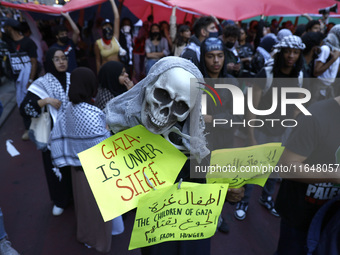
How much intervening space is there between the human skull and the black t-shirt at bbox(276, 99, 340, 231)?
2.71ft

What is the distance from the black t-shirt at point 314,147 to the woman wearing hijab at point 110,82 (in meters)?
1.82

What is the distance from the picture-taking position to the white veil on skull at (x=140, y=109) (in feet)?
3.89

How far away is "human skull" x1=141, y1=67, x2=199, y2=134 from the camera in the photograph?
3.74 feet

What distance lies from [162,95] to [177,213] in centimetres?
60

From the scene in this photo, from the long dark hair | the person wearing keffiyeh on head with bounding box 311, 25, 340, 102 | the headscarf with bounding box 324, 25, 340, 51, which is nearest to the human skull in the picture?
the long dark hair

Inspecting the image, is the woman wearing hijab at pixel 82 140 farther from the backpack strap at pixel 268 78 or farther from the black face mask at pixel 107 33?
the black face mask at pixel 107 33

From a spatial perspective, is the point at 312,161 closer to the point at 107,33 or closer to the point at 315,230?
the point at 315,230

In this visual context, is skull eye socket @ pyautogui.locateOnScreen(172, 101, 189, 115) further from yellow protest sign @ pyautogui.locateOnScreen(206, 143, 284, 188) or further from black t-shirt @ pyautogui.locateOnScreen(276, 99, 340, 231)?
black t-shirt @ pyautogui.locateOnScreen(276, 99, 340, 231)

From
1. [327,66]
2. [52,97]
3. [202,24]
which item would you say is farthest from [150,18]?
[52,97]

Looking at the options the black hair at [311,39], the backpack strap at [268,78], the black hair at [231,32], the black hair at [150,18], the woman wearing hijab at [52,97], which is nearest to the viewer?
the woman wearing hijab at [52,97]

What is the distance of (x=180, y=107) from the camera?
121 cm

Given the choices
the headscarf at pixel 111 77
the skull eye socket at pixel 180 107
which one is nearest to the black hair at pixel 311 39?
the headscarf at pixel 111 77

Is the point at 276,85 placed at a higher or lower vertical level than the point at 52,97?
higher

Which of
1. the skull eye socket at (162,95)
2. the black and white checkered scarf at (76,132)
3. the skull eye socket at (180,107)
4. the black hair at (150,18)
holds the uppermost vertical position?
the black hair at (150,18)
